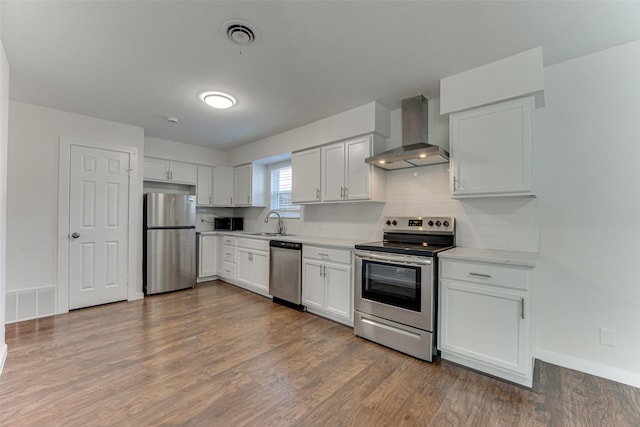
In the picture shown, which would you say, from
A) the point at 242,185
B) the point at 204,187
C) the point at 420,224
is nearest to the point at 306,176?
the point at 420,224

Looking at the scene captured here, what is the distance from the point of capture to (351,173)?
11.3ft

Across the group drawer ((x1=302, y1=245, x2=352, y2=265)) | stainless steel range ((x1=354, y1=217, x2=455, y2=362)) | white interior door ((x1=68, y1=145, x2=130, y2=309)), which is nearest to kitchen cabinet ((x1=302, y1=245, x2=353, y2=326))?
drawer ((x1=302, y1=245, x2=352, y2=265))

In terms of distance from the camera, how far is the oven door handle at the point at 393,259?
2.39 meters

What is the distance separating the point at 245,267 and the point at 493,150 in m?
3.72

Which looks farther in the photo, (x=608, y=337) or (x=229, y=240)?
(x=229, y=240)

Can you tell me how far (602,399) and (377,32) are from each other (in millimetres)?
2989

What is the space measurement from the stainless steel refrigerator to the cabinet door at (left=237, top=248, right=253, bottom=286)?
80cm

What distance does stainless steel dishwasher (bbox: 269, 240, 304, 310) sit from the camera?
11.8ft

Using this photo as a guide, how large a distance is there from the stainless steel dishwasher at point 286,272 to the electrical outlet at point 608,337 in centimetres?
283

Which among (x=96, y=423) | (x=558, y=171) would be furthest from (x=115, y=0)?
(x=558, y=171)

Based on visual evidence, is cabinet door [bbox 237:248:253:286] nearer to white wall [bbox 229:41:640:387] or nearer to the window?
the window

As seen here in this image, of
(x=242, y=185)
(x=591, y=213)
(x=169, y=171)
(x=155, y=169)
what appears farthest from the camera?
(x=242, y=185)

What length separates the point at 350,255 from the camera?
3066 millimetres

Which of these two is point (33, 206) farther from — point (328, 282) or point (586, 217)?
point (586, 217)
